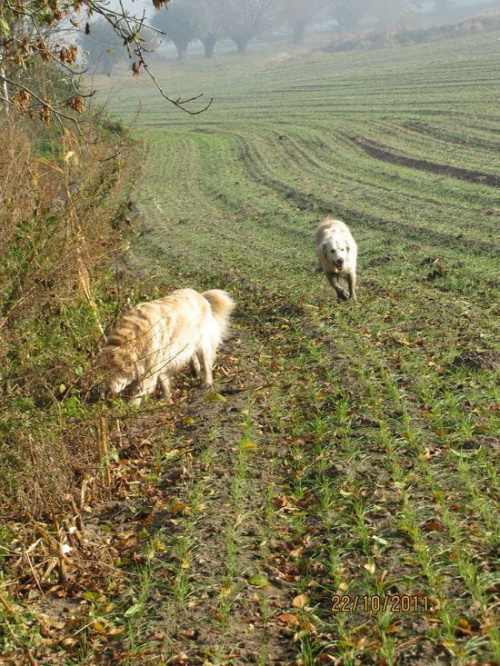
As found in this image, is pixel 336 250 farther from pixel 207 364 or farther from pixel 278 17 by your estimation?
pixel 278 17

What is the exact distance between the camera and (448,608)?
426 cm

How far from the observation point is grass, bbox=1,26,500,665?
437 centimetres

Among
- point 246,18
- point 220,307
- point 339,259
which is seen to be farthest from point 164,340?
point 246,18

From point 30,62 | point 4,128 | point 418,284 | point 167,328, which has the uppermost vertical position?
point 30,62

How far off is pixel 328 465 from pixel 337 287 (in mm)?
6121

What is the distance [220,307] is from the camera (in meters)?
9.34

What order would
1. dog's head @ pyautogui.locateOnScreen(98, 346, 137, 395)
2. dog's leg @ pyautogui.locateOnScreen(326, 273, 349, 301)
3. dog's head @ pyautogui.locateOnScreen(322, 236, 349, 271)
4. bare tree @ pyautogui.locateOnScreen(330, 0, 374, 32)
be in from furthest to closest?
bare tree @ pyautogui.locateOnScreen(330, 0, 374, 32)
dog's leg @ pyautogui.locateOnScreen(326, 273, 349, 301)
dog's head @ pyautogui.locateOnScreen(322, 236, 349, 271)
dog's head @ pyautogui.locateOnScreen(98, 346, 137, 395)

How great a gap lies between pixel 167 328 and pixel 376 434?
107 inches

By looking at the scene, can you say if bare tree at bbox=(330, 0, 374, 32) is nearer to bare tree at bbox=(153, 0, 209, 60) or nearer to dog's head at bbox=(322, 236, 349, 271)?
bare tree at bbox=(153, 0, 209, 60)

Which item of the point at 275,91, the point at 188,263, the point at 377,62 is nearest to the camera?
the point at 188,263

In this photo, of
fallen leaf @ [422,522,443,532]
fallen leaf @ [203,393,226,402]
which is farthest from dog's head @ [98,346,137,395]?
fallen leaf @ [422,522,443,532]

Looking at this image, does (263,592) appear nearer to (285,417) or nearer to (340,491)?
(340,491)

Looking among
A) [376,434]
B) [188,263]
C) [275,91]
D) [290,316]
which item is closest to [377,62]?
[275,91]
